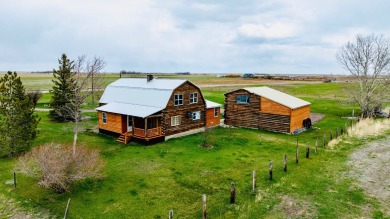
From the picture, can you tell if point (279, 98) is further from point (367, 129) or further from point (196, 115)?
point (196, 115)

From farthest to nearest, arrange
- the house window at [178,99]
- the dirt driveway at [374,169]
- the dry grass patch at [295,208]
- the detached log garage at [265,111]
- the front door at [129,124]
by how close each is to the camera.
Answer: the detached log garage at [265,111] < the front door at [129,124] < the house window at [178,99] < the dirt driveway at [374,169] < the dry grass patch at [295,208]

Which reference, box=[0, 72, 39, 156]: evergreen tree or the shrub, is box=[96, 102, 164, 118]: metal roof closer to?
box=[0, 72, 39, 156]: evergreen tree

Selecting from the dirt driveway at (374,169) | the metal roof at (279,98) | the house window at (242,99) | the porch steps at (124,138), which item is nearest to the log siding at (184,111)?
the porch steps at (124,138)

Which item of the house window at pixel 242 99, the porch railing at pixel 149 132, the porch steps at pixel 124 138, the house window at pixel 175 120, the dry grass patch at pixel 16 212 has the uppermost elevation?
the house window at pixel 242 99

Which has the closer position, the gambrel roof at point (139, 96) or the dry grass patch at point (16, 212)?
the dry grass patch at point (16, 212)

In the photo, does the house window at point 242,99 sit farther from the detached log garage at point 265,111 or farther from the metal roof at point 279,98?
the metal roof at point 279,98

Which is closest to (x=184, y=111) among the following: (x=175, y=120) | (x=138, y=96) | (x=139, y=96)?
(x=175, y=120)

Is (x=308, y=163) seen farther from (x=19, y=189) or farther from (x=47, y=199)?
(x=19, y=189)
